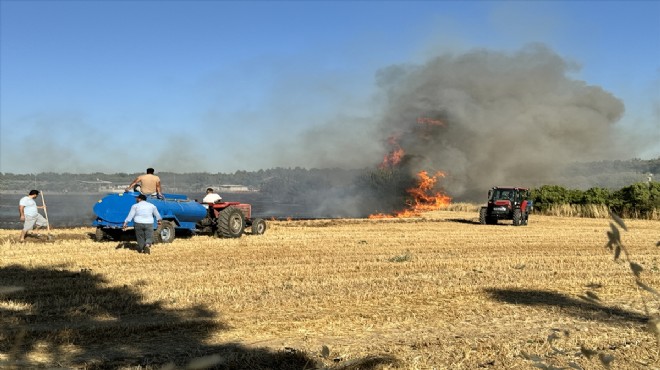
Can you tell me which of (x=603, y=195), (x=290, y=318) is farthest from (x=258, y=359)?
(x=603, y=195)

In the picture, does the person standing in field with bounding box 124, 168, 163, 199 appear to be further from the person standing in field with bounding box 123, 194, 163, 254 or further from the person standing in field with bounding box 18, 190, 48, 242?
the person standing in field with bounding box 18, 190, 48, 242

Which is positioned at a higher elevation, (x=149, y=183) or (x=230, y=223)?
(x=149, y=183)

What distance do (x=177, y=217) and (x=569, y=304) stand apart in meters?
12.0

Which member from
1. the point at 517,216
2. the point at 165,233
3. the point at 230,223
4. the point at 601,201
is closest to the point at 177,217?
the point at 165,233

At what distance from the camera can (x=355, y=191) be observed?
147ft

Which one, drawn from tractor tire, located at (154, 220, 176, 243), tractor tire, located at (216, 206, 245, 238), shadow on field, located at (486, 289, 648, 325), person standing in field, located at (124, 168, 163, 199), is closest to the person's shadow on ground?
shadow on field, located at (486, 289, 648, 325)

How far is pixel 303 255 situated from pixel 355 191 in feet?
97.2

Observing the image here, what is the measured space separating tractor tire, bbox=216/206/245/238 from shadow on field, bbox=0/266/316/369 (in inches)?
335

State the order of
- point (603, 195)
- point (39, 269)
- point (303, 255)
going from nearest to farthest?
point (39, 269) < point (303, 255) < point (603, 195)

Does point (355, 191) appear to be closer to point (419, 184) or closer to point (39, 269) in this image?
point (419, 184)

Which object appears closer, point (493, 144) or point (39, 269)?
point (39, 269)

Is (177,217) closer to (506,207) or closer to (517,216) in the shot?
(506,207)

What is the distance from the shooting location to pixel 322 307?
903cm

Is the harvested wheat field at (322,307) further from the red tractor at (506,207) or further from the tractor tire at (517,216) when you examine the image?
the red tractor at (506,207)
